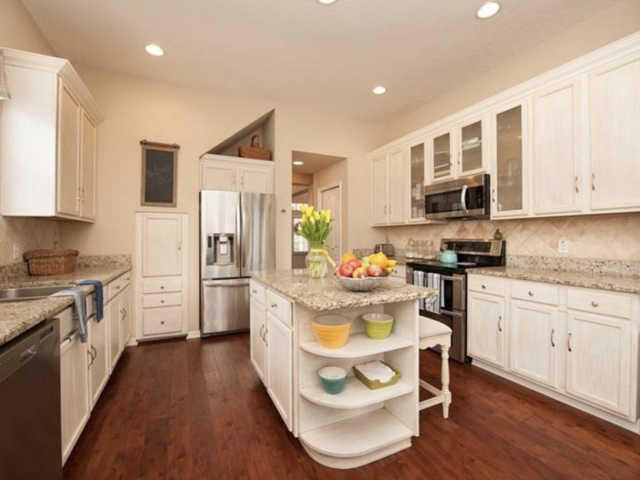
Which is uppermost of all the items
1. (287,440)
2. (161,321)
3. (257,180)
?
(257,180)

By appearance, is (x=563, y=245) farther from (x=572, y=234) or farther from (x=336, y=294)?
(x=336, y=294)

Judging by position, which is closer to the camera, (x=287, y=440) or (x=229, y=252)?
(x=287, y=440)

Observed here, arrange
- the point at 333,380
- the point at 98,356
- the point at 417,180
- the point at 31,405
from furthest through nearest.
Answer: the point at 417,180, the point at 98,356, the point at 333,380, the point at 31,405

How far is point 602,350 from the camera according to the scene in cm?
194

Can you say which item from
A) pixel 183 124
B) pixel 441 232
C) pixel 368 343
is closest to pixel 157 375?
pixel 368 343

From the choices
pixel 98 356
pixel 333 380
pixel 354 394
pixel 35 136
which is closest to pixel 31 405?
pixel 98 356

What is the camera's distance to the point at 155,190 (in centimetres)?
356

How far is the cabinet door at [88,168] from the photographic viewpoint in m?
2.82

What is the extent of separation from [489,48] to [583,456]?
130 inches

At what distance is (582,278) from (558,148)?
1.04 metres

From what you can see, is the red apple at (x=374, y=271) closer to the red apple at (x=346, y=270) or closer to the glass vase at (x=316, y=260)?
the red apple at (x=346, y=270)

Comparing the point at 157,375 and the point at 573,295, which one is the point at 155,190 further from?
the point at 573,295

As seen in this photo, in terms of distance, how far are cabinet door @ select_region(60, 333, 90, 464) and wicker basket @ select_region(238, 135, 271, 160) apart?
2.91 m

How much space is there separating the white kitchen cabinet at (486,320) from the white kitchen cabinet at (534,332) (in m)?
0.08
